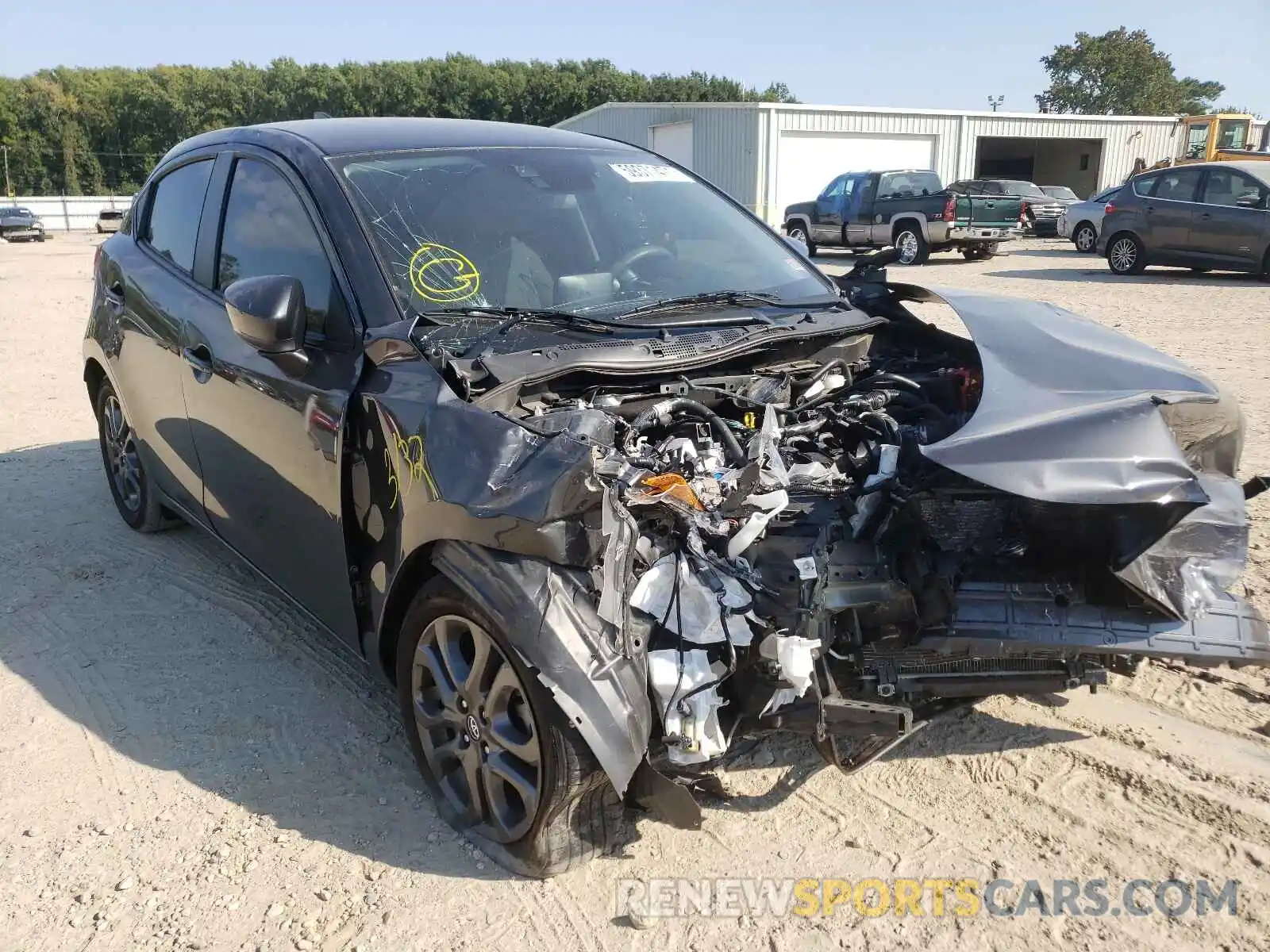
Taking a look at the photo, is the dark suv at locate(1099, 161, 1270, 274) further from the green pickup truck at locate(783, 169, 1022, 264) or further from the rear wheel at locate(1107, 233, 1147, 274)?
the green pickup truck at locate(783, 169, 1022, 264)

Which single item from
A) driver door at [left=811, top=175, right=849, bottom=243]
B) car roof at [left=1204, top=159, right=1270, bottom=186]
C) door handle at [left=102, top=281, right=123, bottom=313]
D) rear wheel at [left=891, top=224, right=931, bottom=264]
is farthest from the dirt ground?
driver door at [left=811, top=175, right=849, bottom=243]

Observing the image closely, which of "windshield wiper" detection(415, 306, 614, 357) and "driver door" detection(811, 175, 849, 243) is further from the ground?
"windshield wiper" detection(415, 306, 614, 357)

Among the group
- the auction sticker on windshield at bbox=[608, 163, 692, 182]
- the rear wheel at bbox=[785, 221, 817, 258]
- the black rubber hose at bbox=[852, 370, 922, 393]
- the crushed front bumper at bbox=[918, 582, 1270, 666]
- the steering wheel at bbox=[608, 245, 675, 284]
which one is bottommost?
the rear wheel at bbox=[785, 221, 817, 258]

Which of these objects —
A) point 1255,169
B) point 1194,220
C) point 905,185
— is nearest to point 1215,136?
point 905,185

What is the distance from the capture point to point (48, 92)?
6162cm

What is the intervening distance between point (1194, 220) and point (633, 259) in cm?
1479

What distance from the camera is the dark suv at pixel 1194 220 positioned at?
48.5 feet

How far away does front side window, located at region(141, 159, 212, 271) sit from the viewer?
4.22m

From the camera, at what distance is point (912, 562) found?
2684 mm

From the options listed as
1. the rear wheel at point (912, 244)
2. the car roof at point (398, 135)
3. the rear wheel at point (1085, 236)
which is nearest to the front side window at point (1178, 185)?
the rear wheel at point (1085, 236)

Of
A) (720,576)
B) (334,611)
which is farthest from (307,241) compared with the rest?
(720,576)

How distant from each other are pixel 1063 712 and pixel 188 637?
3.43m

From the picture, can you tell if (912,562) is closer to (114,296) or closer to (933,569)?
(933,569)

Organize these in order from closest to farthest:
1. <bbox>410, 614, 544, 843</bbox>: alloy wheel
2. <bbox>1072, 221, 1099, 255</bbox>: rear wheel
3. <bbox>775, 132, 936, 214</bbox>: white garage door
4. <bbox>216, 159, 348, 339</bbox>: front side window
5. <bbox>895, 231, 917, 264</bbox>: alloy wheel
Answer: <bbox>410, 614, 544, 843</bbox>: alloy wheel → <bbox>216, 159, 348, 339</bbox>: front side window → <bbox>895, 231, 917, 264</bbox>: alloy wheel → <bbox>1072, 221, 1099, 255</bbox>: rear wheel → <bbox>775, 132, 936, 214</bbox>: white garage door
